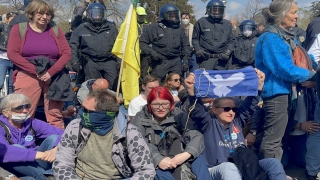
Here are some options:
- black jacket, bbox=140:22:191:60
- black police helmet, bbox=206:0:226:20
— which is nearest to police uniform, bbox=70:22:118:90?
black jacket, bbox=140:22:191:60

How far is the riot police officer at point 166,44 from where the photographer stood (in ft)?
25.1

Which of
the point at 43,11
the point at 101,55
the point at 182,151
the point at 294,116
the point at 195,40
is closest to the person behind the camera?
A: the point at 182,151

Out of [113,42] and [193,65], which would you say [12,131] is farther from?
[193,65]

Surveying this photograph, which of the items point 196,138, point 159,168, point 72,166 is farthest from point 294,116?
point 72,166

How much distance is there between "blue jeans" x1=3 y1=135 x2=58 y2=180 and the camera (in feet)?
14.0

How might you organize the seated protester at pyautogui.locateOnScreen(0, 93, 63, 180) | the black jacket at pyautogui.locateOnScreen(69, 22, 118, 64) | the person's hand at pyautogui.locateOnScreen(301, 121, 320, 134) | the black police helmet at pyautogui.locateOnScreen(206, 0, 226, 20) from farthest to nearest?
the black police helmet at pyautogui.locateOnScreen(206, 0, 226, 20) < the black jacket at pyautogui.locateOnScreen(69, 22, 118, 64) < the person's hand at pyautogui.locateOnScreen(301, 121, 320, 134) < the seated protester at pyautogui.locateOnScreen(0, 93, 63, 180)

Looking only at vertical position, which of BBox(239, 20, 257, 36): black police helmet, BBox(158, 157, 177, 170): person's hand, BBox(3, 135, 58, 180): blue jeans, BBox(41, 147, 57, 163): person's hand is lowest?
BBox(3, 135, 58, 180): blue jeans

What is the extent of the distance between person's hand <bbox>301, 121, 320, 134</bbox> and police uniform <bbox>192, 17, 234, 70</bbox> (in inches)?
117

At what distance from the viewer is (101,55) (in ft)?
24.0

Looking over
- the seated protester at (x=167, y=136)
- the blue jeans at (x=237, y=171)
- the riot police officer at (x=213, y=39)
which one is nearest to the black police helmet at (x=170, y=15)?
the riot police officer at (x=213, y=39)

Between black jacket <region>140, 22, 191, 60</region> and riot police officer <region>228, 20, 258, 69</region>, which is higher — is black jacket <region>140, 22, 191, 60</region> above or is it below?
above

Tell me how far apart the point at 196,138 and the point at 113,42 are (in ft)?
12.2

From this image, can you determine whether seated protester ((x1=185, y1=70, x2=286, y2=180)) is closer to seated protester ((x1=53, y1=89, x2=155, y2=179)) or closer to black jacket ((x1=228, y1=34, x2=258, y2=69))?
seated protester ((x1=53, y1=89, x2=155, y2=179))

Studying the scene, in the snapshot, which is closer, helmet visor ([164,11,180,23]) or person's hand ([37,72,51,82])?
person's hand ([37,72,51,82])
